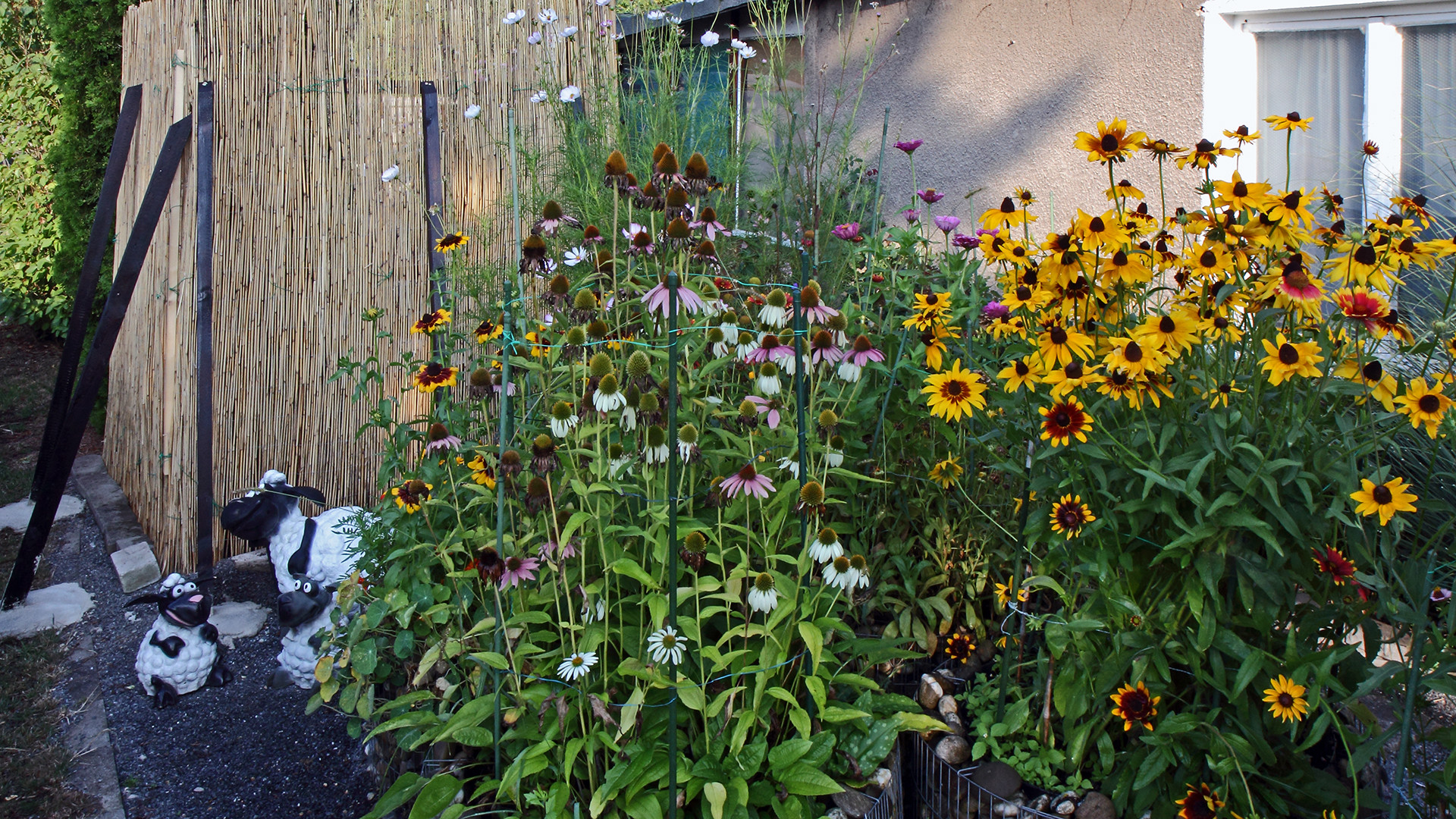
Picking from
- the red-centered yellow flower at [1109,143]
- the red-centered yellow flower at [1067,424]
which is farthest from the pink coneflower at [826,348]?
the red-centered yellow flower at [1109,143]

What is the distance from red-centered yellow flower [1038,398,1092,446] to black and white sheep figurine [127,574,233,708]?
2446 mm

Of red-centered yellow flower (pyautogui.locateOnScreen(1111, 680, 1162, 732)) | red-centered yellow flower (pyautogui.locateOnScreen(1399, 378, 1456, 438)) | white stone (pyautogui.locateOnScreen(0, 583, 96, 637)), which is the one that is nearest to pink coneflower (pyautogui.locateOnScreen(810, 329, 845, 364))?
red-centered yellow flower (pyautogui.locateOnScreen(1111, 680, 1162, 732))

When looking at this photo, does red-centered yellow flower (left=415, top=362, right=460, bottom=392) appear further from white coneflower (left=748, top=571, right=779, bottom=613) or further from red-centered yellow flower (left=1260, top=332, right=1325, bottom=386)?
red-centered yellow flower (left=1260, top=332, right=1325, bottom=386)

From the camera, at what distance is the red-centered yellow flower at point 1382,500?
1.35 m

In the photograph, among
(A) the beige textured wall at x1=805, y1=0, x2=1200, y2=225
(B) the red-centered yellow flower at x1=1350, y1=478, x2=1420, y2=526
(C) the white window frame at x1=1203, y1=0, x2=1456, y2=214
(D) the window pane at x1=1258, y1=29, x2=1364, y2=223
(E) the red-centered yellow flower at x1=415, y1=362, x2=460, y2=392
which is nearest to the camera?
(B) the red-centered yellow flower at x1=1350, y1=478, x2=1420, y2=526

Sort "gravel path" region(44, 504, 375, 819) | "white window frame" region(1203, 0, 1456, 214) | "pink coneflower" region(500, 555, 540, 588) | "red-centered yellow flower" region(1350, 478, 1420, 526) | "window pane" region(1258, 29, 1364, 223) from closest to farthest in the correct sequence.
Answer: "red-centered yellow flower" region(1350, 478, 1420, 526) < "pink coneflower" region(500, 555, 540, 588) < "gravel path" region(44, 504, 375, 819) < "white window frame" region(1203, 0, 1456, 214) < "window pane" region(1258, 29, 1364, 223)

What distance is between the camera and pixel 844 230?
2.54 m

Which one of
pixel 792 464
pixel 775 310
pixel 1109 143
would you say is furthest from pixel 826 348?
pixel 1109 143

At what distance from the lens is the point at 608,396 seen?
1.59 m

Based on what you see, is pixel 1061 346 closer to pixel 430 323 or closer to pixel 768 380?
pixel 768 380

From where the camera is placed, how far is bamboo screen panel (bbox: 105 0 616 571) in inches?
140

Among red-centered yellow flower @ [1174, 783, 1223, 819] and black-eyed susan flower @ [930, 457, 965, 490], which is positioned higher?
black-eyed susan flower @ [930, 457, 965, 490]

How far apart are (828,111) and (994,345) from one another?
3185mm

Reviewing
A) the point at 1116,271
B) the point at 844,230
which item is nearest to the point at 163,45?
the point at 844,230
